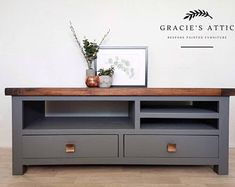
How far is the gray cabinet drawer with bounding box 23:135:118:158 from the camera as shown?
1.49 m

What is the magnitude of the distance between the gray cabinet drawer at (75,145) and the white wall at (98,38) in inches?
24.7

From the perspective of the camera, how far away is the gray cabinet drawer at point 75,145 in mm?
1492

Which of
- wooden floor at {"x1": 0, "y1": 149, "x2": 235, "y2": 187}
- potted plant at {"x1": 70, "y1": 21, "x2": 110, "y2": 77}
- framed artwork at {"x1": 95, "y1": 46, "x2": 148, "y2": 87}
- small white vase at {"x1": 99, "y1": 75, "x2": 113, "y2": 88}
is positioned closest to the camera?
wooden floor at {"x1": 0, "y1": 149, "x2": 235, "y2": 187}

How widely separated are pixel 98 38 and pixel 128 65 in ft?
1.15

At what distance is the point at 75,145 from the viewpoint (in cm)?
150

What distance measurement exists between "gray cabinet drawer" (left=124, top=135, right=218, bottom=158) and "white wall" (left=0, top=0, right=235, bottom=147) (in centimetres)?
62

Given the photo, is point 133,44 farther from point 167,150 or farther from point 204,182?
point 204,182

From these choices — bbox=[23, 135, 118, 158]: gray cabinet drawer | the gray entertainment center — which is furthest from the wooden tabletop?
bbox=[23, 135, 118, 158]: gray cabinet drawer

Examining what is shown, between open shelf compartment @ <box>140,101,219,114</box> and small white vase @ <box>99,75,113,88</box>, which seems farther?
small white vase @ <box>99,75,113,88</box>

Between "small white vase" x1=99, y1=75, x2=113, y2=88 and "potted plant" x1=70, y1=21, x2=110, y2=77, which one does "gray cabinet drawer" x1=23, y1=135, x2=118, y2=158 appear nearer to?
"small white vase" x1=99, y1=75, x2=113, y2=88

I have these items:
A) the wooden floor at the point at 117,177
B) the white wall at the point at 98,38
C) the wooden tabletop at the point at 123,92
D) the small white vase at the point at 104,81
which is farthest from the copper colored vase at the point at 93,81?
the wooden floor at the point at 117,177

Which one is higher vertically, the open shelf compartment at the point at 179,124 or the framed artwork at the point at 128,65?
the framed artwork at the point at 128,65

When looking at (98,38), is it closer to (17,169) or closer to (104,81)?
(104,81)

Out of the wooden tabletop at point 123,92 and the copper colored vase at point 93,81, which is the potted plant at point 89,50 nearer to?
the copper colored vase at point 93,81
